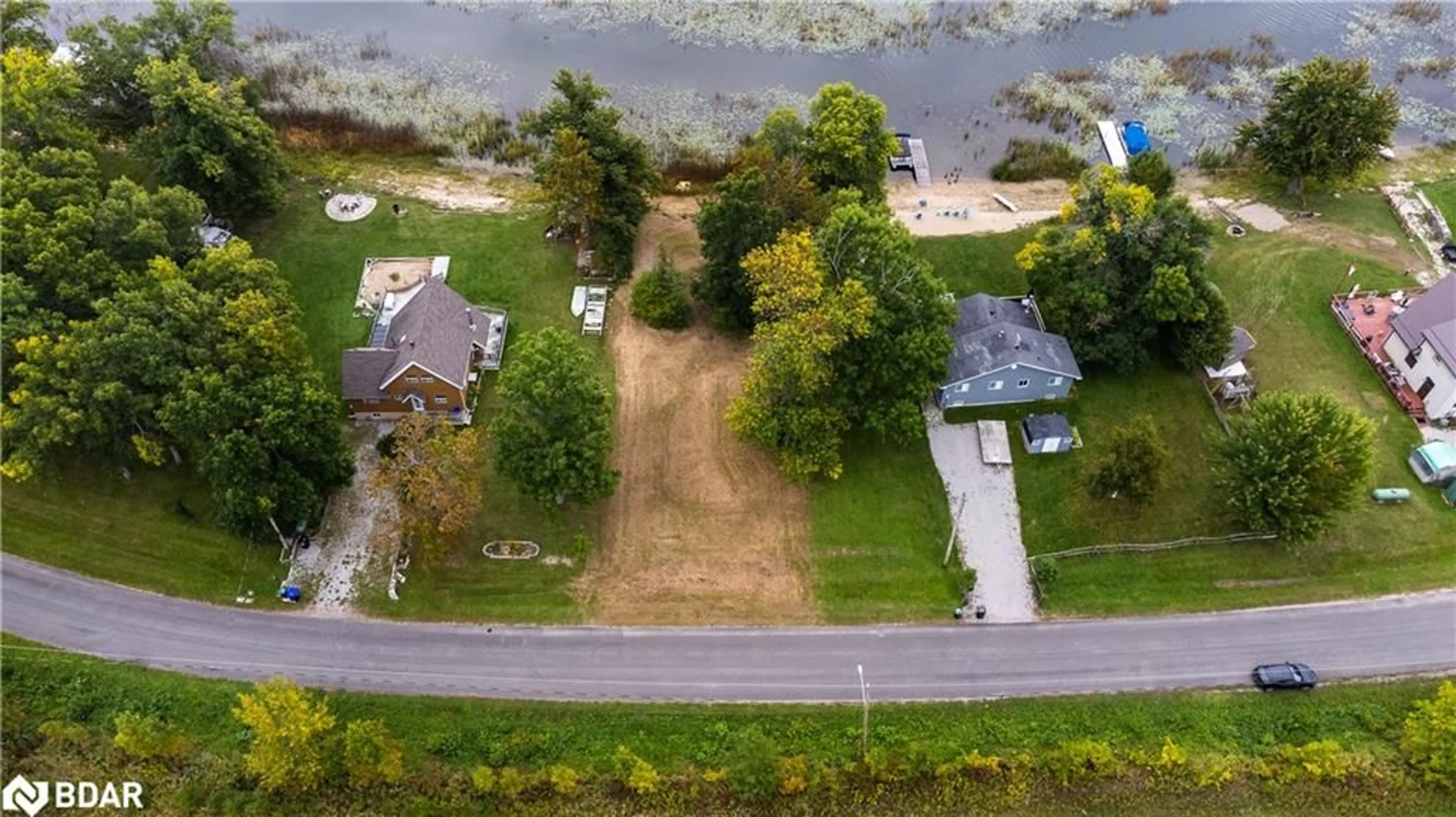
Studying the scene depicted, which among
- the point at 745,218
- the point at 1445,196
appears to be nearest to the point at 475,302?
the point at 745,218

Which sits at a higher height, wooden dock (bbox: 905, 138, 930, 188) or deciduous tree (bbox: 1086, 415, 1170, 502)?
wooden dock (bbox: 905, 138, 930, 188)

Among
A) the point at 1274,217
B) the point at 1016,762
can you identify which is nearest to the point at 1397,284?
the point at 1274,217

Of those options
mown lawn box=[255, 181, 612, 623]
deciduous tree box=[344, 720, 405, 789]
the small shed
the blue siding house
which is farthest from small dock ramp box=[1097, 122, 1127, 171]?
deciduous tree box=[344, 720, 405, 789]

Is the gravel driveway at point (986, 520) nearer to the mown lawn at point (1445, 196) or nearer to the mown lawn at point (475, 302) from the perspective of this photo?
the mown lawn at point (475, 302)

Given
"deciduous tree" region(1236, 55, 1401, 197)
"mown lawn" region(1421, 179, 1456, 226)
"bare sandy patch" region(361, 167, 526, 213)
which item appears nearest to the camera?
"deciduous tree" region(1236, 55, 1401, 197)

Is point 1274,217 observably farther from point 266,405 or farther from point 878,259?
point 266,405

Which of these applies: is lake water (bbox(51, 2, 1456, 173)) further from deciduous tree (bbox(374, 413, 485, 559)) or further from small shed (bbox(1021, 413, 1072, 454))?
deciduous tree (bbox(374, 413, 485, 559))
